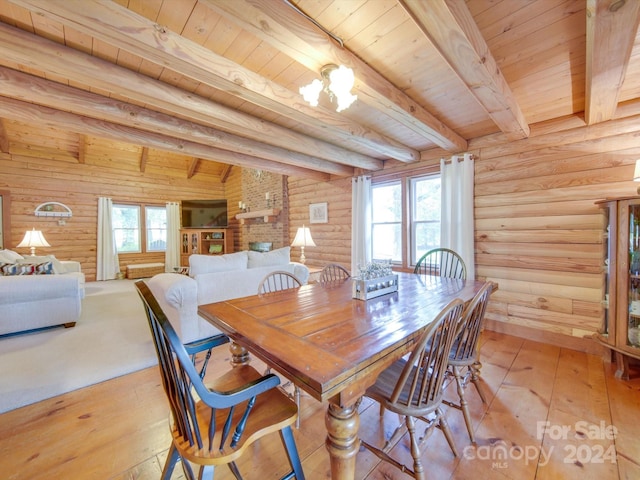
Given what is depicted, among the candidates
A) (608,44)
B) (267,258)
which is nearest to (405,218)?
(267,258)

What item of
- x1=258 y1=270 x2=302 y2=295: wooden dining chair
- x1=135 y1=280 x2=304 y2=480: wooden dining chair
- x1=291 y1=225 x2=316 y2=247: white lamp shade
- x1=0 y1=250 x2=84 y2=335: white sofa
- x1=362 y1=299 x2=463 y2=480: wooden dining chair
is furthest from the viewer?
x1=291 y1=225 x2=316 y2=247: white lamp shade

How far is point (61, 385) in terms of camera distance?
2020 mm

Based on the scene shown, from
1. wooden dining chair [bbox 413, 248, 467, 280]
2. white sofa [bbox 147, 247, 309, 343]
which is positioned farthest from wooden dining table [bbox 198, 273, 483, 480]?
white sofa [bbox 147, 247, 309, 343]

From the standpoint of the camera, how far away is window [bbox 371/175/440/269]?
3752mm

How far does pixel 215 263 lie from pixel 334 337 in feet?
6.66

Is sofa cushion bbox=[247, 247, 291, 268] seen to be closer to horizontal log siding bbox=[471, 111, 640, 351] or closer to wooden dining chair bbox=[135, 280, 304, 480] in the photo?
wooden dining chair bbox=[135, 280, 304, 480]

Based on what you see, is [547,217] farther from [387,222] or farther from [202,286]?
[202,286]

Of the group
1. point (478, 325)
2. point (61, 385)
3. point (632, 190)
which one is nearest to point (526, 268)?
point (632, 190)

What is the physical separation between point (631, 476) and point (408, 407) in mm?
1240

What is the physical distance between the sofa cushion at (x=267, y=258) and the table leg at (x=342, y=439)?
233cm

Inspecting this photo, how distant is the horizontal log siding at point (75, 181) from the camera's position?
17.6 feet

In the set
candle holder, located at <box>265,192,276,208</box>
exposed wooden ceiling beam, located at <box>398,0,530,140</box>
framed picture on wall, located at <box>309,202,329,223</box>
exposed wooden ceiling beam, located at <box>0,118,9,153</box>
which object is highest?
exposed wooden ceiling beam, located at <box>0,118,9,153</box>

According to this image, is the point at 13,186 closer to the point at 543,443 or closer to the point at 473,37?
the point at 473,37

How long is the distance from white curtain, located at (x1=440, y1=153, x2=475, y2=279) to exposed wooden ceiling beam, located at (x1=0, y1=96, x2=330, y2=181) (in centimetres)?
267
